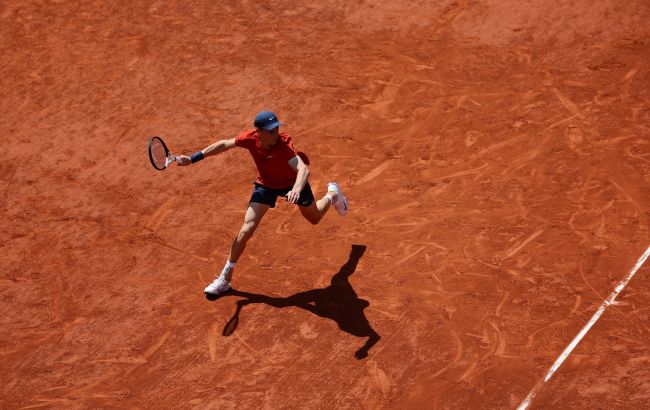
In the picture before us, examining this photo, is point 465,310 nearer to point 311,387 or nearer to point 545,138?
point 311,387

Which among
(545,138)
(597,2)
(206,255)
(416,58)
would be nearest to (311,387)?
(206,255)

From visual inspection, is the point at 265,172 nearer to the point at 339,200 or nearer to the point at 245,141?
the point at 245,141

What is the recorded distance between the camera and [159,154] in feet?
33.2

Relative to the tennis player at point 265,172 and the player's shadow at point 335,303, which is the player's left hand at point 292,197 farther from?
the player's shadow at point 335,303

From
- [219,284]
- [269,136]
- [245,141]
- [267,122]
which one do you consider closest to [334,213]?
[219,284]

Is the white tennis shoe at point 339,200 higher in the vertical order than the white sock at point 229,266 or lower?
higher

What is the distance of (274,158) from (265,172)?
0.85 ft

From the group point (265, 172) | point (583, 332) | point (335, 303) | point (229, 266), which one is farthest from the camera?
point (229, 266)

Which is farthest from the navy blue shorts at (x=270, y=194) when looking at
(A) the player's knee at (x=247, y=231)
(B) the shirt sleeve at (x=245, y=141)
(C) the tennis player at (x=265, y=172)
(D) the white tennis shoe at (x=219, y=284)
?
(D) the white tennis shoe at (x=219, y=284)

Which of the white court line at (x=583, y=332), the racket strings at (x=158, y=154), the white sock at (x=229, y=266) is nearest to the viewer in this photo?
the white court line at (x=583, y=332)

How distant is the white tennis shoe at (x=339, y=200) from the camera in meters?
10.6

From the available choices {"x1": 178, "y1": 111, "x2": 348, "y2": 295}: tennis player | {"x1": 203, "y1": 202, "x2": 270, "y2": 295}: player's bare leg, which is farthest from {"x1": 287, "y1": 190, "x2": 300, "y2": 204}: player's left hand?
{"x1": 203, "y1": 202, "x2": 270, "y2": 295}: player's bare leg

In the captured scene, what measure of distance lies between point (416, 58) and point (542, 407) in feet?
25.2

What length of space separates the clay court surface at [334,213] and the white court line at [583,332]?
62 mm
